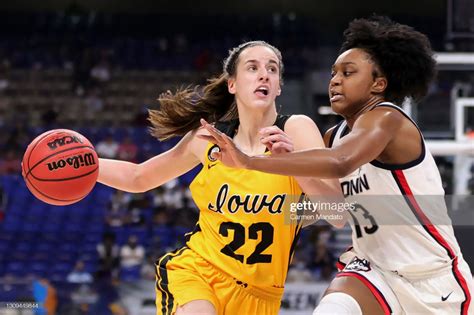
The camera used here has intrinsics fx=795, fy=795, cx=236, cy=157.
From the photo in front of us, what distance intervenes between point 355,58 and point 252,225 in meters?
0.78

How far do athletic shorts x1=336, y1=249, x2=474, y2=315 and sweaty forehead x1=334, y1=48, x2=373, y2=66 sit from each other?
80 cm

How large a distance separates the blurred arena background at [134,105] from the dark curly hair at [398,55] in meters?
1.97

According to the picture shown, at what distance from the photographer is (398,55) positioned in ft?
10.1

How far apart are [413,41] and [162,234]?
5.98 metres

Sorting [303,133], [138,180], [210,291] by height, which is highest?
[303,133]

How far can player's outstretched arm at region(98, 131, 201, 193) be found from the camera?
3615mm

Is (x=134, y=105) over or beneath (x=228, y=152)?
beneath

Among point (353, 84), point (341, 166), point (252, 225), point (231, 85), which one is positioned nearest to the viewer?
point (341, 166)

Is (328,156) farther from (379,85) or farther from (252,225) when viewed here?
(252,225)

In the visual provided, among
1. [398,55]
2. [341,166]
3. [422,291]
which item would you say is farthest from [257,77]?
[422,291]

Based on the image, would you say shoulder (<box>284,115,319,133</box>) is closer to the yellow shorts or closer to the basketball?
the yellow shorts

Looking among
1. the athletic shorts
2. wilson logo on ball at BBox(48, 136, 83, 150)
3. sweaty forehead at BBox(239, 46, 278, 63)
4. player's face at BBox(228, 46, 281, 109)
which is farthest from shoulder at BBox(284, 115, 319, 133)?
wilson logo on ball at BBox(48, 136, 83, 150)

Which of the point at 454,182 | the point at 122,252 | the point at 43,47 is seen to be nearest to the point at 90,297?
the point at 122,252

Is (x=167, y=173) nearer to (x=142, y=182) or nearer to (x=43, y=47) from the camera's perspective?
(x=142, y=182)
